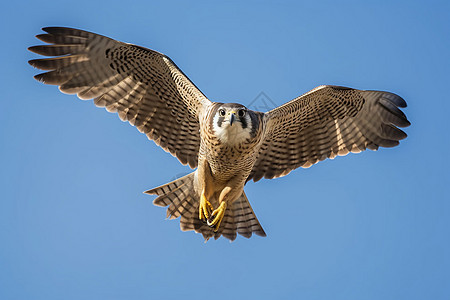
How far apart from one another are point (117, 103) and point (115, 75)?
427mm

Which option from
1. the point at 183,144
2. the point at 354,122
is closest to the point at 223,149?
the point at 183,144

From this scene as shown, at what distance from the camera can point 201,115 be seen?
11.3 meters

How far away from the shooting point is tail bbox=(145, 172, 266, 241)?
12.2m

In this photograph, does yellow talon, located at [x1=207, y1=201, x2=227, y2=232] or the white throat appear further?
yellow talon, located at [x1=207, y1=201, x2=227, y2=232]

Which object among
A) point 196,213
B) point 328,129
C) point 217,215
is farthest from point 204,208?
point 328,129

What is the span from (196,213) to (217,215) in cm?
92

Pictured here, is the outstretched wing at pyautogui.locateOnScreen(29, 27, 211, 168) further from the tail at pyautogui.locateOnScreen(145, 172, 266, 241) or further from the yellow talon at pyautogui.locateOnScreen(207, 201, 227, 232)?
the yellow talon at pyautogui.locateOnScreen(207, 201, 227, 232)

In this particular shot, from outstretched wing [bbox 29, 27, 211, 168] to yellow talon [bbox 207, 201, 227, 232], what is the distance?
3.35 feet

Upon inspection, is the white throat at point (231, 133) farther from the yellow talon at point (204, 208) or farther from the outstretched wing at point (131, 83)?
the yellow talon at point (204, 208)

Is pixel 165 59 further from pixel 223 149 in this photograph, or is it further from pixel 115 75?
pixel 223 149

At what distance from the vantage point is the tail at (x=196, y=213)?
479 inches

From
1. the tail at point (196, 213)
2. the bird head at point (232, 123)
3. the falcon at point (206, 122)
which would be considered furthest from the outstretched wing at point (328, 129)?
the bird head at point (232, 123)

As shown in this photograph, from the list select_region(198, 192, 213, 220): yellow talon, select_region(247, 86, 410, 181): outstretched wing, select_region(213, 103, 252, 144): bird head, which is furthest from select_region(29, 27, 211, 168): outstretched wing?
select_region(247, 86, 410, 181): outstretched wing

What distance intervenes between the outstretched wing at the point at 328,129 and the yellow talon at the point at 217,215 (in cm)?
104
